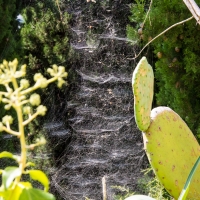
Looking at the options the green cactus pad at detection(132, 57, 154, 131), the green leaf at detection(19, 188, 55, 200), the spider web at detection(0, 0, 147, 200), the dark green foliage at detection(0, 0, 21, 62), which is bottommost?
the spider web at detection(0, 0, 147, 200)

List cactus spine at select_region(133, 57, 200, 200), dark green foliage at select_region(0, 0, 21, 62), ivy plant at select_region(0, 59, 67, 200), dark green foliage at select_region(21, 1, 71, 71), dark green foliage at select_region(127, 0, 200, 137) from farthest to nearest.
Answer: dark green foliage at select_region(21, 1, 71, 71) < dark green foliage at select_region(0, 0, 21, 62) < dark green foliage at select_region(127, 0, 200, 137) < cactus spine at select_region(133, 57, 200, 200) < ivy plant at select_region(0, 59, 67, 200)

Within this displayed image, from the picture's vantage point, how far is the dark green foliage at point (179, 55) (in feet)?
7.70

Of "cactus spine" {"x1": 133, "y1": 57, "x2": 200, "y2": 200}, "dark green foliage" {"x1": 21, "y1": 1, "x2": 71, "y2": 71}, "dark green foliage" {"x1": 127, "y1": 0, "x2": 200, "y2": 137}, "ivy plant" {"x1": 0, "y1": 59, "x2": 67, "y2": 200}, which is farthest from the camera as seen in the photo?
"dark green foliage" {"x1": 21, "y1": 1, "x2": 71, "y2": 71}

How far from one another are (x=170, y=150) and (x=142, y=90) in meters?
0.23

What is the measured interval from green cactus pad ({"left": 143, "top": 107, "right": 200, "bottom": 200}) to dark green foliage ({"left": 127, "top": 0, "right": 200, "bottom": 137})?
4.44ft

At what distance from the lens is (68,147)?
4355mm

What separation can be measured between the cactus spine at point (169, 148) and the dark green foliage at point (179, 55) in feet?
4.45

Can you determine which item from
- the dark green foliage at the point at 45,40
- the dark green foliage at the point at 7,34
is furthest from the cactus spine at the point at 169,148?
the dark green foliage at the point at 45,40

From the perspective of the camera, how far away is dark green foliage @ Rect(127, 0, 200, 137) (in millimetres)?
2346

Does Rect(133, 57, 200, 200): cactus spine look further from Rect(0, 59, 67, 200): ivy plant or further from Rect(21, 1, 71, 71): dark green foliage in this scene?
Rect(21, 1, 71, 71): dark green foliage

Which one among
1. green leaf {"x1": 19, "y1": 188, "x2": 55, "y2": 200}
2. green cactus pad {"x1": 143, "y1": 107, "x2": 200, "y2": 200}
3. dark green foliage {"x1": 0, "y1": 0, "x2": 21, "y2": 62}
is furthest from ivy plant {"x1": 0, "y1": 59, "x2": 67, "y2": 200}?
dark green foliage {"x1": 0, "y1": 0, "x2": 21, "y2": 62}

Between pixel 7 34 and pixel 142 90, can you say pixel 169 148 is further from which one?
pixel 7 34

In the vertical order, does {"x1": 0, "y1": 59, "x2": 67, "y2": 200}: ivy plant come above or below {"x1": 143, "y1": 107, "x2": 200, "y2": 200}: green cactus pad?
above

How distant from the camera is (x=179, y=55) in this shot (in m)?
2.49
